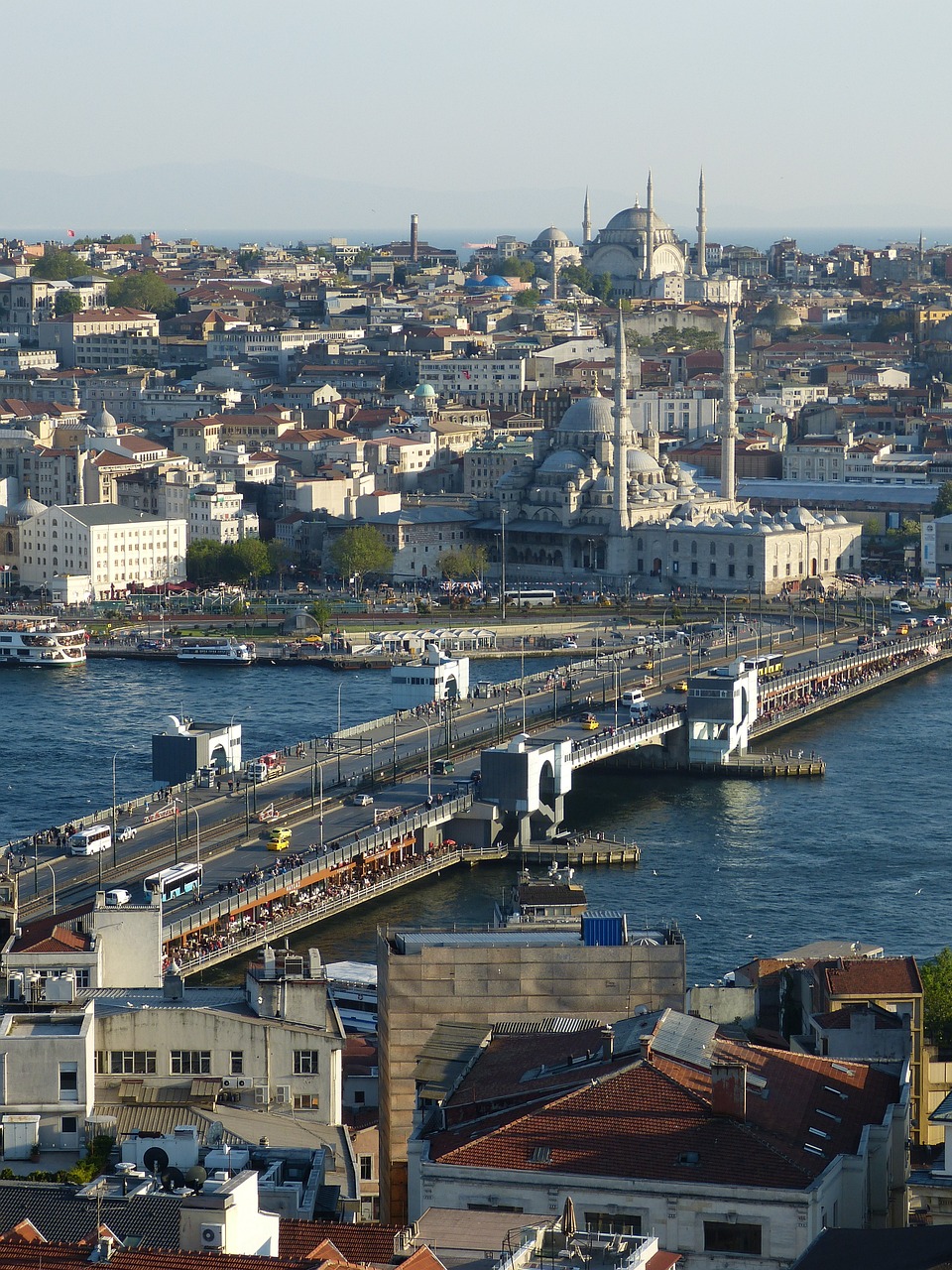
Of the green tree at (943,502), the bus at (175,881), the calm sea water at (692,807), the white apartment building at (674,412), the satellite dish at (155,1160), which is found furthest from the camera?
the white apartment building at (674,412)

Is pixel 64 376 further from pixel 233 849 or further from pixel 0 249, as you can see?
pixel 233 849

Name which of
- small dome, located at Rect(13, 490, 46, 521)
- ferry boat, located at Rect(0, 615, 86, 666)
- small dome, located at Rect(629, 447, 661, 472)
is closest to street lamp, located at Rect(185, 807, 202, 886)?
ferry boat, located at Rect(0, 615, 86, 666)

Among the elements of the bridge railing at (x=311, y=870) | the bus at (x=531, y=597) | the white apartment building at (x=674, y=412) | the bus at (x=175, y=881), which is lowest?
the bus at (x=531, y=597)

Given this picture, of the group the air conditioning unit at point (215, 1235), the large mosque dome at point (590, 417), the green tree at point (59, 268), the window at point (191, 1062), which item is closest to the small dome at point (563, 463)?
the large mosque dome at point (590, 417)

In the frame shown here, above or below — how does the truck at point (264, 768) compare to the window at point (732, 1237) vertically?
below

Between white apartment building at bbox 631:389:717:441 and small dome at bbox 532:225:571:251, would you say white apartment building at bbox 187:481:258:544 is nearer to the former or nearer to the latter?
white apartment building at bbox 631:389:717:441

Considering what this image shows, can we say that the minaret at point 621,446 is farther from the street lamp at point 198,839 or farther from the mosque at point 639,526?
the street lamp at point 198,839

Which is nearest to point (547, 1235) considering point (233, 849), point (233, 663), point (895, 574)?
point (233, 849)
